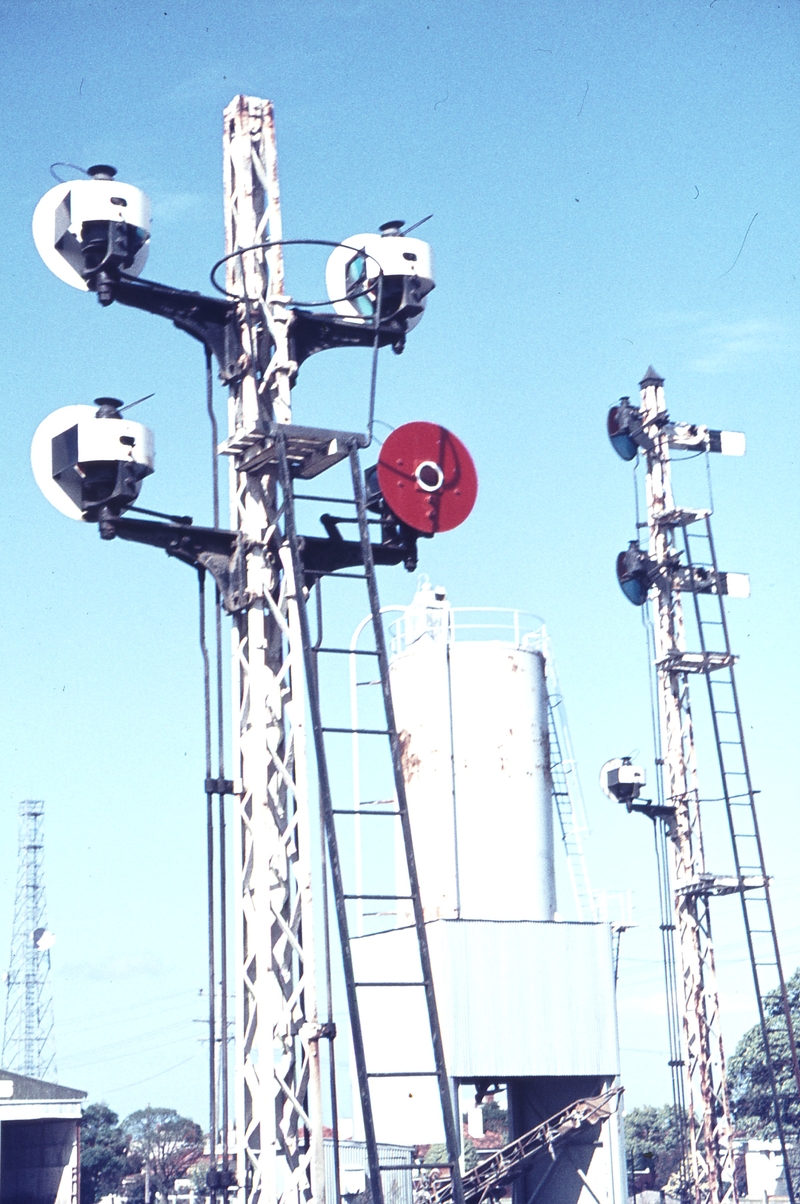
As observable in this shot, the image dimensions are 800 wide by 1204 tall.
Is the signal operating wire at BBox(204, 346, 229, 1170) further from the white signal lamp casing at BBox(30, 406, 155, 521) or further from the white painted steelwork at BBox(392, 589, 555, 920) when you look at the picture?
the white painted steelwork at BBox(392, 589, 555, 920)

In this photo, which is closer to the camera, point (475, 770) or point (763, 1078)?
point (475, 770)

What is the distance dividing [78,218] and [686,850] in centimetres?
2114

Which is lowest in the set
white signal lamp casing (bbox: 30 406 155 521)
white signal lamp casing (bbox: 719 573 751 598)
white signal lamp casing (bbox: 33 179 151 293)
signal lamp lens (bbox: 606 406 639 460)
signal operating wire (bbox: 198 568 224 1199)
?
signal operating wire (bbox: 198 568 224 1199)

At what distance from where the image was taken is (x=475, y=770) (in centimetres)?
2869

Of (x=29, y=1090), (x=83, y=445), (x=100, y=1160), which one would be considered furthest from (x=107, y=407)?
(x=100, y=1160)

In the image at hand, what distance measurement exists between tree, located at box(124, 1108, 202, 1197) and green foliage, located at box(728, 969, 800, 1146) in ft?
103

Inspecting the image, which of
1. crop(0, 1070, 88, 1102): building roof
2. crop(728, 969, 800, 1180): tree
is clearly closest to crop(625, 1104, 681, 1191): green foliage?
crop(728, 969, 800, 1180): tree

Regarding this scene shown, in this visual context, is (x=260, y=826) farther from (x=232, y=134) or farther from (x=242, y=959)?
(x=232, y=134)

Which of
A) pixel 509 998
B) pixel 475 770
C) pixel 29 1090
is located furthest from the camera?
pixel 29 1090

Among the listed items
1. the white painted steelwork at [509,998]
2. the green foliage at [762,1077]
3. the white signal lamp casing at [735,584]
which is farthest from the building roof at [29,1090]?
the green foliage at [762,1077]

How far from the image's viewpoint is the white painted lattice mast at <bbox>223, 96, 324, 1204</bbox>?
35.7 feet

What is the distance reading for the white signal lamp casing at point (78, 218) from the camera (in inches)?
453

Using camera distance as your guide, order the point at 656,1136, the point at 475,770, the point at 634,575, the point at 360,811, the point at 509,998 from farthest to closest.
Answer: the point at 656,1136 < the point at 634,575 < the point at 475,770 < the point at 509,998 < the point at 360,811

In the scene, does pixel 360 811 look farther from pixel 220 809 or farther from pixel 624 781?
pixel 624 781
